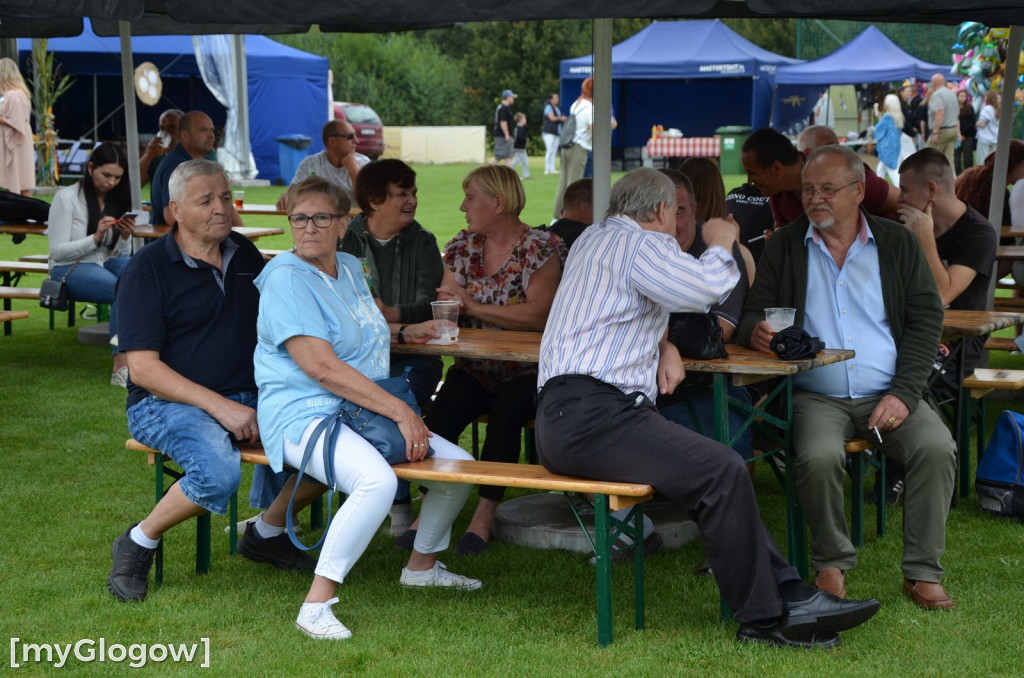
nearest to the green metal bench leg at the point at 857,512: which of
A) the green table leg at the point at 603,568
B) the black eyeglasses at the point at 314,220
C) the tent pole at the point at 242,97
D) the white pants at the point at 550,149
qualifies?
the green table leg at the point at 603,568

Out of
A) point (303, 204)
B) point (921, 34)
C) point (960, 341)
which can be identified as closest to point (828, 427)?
point (960, 341)

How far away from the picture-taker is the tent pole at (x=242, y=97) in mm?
22250

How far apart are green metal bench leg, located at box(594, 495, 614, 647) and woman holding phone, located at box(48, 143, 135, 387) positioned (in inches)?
186

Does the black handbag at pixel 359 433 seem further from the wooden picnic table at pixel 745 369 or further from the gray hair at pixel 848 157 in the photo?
the gray hair at pixel 848 157

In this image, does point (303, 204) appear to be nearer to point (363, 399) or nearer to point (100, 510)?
point (363, 399)

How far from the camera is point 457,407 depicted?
15.0 ft

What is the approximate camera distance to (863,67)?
2570 cm

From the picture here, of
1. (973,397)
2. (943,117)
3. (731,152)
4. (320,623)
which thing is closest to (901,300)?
(973,397)

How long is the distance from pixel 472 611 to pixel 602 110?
193 cm

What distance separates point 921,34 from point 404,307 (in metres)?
28.6

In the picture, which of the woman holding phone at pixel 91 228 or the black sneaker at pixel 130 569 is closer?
the black sneaker at pixel 130 569

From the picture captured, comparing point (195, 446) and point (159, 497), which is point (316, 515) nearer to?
point (159, 497)

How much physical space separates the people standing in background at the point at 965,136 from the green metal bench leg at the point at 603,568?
59.7 feet

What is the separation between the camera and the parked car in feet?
96.1
